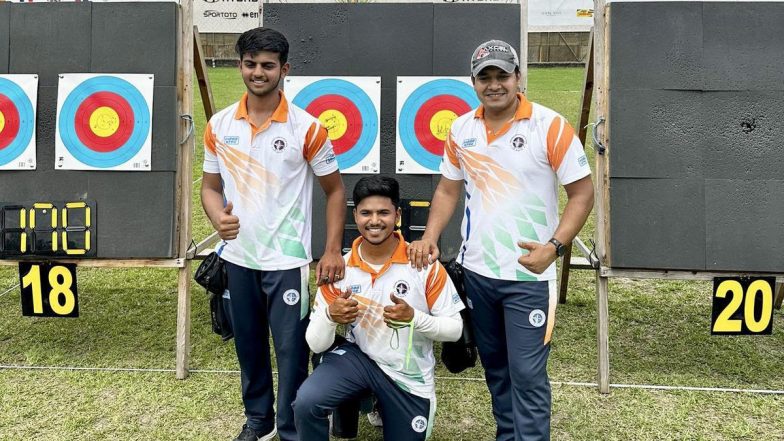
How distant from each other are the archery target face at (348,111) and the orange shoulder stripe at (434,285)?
118 cm

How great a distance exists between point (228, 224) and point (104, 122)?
53.2 inches

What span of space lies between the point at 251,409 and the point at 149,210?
1166mm

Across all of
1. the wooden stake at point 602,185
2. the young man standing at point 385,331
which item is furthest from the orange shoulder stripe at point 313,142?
the wooden stake at point 602,185

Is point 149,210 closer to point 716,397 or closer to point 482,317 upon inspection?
point 482,317

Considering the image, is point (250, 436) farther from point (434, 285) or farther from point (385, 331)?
point (434, 285)

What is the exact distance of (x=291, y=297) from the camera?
95.7 inches

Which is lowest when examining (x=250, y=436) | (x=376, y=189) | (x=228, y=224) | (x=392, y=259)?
(x=250, y=436)

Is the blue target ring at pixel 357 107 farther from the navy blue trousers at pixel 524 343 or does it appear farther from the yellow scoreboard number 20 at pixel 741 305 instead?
the yellow scoreboard number 20 at pixel 741 305

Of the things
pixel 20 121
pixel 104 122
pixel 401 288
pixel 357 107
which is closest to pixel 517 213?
pixel 401 288

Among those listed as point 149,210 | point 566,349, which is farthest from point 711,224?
point 149,210

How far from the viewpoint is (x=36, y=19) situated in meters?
3.31

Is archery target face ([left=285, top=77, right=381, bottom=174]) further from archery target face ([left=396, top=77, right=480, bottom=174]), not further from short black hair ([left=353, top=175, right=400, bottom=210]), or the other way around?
short black hair ([left=353, top=175, right=400, bottom=210])

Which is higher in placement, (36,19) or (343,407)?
(36,19)

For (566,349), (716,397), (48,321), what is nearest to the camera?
(716,397)
